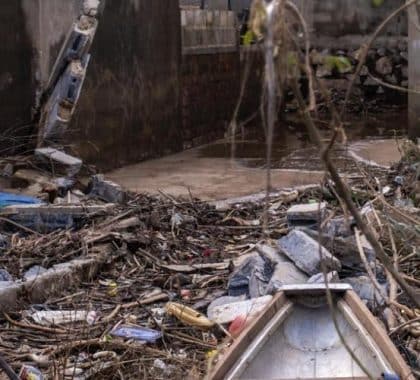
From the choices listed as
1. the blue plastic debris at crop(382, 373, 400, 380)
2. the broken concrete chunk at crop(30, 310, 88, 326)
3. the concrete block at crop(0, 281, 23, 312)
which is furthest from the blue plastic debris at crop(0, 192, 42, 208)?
the blue plastic debris at crop(382, 373, 400, 380)

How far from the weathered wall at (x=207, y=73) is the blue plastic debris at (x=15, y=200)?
26.1 feet

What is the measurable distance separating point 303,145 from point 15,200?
29.9ft

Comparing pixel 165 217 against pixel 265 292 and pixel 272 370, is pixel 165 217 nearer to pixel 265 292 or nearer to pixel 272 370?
pixel 265 292

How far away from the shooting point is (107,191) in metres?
9.62

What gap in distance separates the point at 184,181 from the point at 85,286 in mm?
5892

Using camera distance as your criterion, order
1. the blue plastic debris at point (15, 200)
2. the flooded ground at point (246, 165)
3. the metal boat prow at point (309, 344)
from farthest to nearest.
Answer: the flooded ground at point (246, 165), the blue plastic debris at point (15, 200), the metal boat prow at point (309, 344)

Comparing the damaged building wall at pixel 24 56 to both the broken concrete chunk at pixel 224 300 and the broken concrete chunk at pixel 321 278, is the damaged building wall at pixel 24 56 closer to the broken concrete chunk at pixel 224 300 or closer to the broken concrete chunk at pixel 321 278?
the broken concrete chunk at pixel 224 300

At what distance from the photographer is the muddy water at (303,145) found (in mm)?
14570

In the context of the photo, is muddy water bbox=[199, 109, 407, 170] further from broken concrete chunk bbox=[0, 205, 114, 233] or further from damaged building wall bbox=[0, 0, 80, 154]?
broken concrete chunk bbox=[0, 205, 114, 233]

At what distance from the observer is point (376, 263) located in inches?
251

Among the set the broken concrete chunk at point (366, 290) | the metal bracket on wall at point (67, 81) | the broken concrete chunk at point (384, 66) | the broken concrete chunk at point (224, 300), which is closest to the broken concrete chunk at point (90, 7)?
the metal bracket on wall at point (67, 81)

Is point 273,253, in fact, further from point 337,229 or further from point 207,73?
point 207,73

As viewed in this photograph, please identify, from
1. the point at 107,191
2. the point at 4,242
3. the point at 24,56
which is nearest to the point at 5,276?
the point at 4,242

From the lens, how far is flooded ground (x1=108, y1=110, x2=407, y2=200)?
12125 mm
